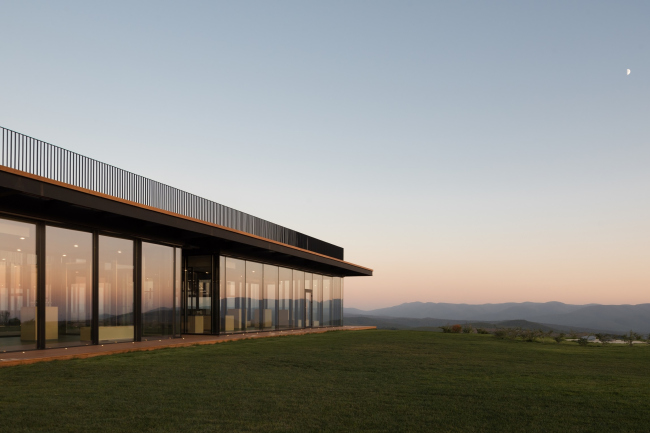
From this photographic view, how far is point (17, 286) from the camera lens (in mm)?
12289

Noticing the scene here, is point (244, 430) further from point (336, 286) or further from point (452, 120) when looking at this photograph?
point (336, 286)

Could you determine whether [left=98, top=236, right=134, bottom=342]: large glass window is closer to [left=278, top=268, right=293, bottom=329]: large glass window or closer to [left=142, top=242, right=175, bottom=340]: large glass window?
[left=142, top=242, right=175, bottom=340]: large glass window

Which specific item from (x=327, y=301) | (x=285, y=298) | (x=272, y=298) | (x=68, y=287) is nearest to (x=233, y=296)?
(x=272, y=298)

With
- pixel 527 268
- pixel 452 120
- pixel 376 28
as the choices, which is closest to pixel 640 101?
pixel 452 120

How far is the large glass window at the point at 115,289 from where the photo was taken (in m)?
14.8

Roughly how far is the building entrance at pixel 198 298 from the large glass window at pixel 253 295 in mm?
2557

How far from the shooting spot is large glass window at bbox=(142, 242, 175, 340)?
1669 cm

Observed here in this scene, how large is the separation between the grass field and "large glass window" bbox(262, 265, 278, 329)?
496 inches

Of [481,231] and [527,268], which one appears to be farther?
[527,268]

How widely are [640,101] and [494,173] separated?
9.11 meters

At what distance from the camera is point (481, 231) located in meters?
38.2

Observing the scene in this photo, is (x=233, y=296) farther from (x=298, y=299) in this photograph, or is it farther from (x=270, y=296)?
(x=298, y=299)

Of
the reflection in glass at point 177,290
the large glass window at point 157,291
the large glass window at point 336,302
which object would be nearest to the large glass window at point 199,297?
the reflection in glass at point 177,290

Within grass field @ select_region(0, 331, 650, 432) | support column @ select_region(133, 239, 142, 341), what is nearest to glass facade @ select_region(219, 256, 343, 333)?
support column @ select_region(133, 239, 142, 341)
